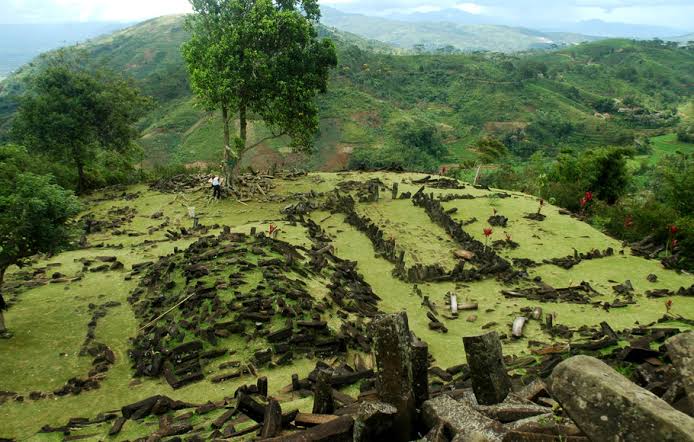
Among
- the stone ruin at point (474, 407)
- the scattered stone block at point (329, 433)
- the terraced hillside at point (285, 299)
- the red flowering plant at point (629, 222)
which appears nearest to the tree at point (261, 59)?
the terraced hillside at point (285, 299)

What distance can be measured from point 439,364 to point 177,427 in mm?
6064

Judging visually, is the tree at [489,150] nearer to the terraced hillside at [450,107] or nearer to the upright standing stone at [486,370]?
the terraced hillside at [450,107]

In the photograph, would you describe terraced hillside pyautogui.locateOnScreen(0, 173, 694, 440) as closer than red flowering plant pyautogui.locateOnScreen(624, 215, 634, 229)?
Yes

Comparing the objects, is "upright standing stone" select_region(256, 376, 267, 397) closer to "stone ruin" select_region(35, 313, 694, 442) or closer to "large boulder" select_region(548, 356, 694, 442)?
"stone ruin" select_region(35, 313, 694, 442)

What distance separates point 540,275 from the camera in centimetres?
1816

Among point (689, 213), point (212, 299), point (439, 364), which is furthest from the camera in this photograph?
point (689, 213)

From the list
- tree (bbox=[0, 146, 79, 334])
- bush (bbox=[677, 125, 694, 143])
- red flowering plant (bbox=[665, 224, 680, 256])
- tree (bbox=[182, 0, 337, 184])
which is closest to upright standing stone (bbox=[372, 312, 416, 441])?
tree (bbox=[0, 146, 79, 334])

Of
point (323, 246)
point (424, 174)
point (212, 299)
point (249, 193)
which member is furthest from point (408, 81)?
point (212, 299)

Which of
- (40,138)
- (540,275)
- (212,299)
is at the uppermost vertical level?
(40,138)

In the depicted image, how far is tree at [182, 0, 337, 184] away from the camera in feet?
78.3

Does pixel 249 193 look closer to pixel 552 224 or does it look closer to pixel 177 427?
pixel 552 224

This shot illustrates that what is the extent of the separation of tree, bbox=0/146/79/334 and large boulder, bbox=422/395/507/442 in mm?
10424

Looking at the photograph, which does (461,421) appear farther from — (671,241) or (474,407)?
(671,241)

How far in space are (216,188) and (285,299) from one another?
15938 mm
